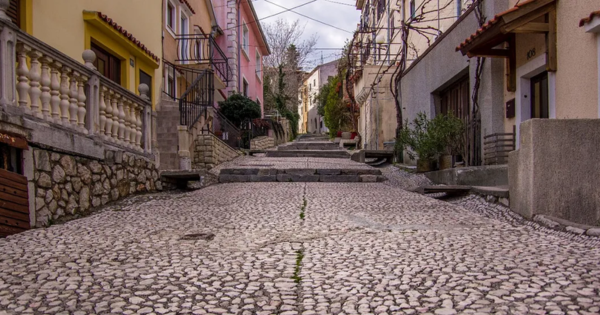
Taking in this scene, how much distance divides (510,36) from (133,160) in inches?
248

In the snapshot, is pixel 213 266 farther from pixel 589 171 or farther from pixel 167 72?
pixel 167 72

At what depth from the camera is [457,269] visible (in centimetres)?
309

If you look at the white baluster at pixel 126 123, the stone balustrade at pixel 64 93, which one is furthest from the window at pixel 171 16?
the white baluster at pixel 126 123

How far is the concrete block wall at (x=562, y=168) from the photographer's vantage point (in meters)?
4.50

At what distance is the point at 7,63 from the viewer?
177 inches

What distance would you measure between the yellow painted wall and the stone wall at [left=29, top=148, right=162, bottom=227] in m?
2.34

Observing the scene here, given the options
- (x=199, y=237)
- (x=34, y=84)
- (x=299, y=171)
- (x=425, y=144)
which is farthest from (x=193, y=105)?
(x=199, y=237)

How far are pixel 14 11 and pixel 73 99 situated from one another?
190 cm

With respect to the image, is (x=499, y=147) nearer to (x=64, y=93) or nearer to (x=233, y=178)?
(x=233, y=178)

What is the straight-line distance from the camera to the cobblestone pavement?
2.48 m

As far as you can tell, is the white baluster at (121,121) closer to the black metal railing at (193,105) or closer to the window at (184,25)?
the black metal railing at (193,105)

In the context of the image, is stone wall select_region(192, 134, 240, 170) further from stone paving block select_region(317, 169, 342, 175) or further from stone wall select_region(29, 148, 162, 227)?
stone wall select_region(29, 148, 162, 227)

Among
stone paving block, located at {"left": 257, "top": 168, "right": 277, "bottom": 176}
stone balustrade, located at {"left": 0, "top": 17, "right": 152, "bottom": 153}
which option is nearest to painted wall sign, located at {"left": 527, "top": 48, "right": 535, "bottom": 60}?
stone paving block, located at {"left": 257, "top": 168, "right": 277, "bottom": 176}

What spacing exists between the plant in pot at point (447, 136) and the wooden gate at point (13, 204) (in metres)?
6.76
